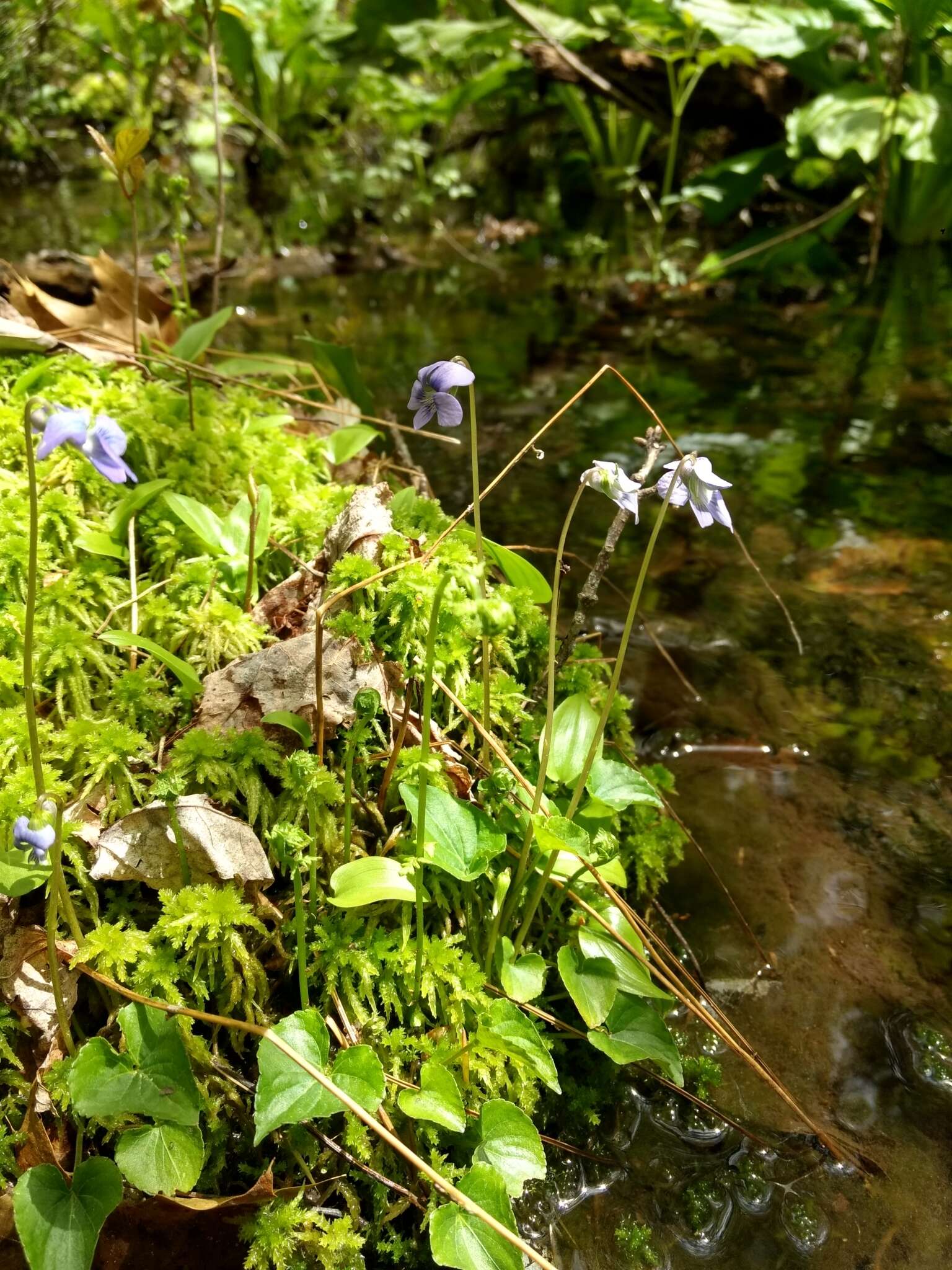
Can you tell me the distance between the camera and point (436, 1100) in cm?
132

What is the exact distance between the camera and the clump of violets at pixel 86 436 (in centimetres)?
109

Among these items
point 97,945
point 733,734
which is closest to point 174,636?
point 97,945

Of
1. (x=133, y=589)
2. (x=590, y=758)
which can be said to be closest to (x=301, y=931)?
(x=590, y=758)

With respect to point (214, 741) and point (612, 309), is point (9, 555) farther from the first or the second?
point (612, 309)

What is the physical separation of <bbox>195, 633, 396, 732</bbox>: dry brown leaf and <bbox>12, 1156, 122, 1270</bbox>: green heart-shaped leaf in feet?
2.43

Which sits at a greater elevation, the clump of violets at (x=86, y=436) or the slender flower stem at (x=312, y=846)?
the clump of violets at (x=86, y=436)

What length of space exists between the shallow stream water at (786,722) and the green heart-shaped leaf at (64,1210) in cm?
68

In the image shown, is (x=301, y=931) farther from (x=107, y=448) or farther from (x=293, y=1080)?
(x=107, y=448)

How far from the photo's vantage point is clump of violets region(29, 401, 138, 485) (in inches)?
42.8

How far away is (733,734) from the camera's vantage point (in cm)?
249

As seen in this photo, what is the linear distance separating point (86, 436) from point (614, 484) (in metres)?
0.79

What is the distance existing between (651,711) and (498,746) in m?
1.04

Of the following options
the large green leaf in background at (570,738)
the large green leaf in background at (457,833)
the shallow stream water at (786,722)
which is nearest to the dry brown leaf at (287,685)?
the large green leaf in background at (457,833)

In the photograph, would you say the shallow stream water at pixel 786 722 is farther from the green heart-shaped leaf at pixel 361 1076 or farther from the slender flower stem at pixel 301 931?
the slender flower stem at pixel 301 931
